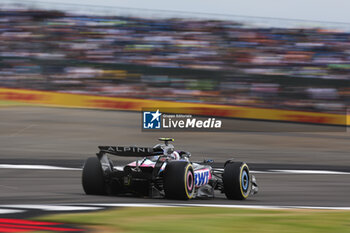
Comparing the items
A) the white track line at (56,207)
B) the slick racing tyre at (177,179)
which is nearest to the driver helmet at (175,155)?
the slick racing tyre at (177,179)

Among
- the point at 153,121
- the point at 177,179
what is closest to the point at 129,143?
the point at 153,121

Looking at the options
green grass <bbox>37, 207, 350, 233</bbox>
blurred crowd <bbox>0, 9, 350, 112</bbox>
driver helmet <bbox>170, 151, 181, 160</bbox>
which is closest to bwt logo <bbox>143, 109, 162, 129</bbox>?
blurred crowd <bbox>0, 9, 350, 112</bbox>

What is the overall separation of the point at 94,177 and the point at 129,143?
32.9ft

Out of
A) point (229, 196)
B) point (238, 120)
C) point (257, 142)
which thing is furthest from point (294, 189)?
point (238, 120)

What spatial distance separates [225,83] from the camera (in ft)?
70.4

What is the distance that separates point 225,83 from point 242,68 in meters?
Answer: 1.10

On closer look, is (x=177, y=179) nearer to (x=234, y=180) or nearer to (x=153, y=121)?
(x=234, y=180)

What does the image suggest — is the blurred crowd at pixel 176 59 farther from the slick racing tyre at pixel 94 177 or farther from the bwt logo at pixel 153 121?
the slick racing tyre at pixel 94 177

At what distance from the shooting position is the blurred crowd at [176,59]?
2123 cm

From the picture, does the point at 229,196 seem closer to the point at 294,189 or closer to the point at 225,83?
the point at 294,189

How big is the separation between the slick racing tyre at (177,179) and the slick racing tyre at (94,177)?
2.73 feet

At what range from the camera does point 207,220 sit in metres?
6.34

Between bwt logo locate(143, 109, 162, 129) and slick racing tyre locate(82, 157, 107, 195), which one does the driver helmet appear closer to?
slick racing tyre locate(82, 157, 107, 195)

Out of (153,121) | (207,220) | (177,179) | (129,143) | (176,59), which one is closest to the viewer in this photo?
(207,220)
